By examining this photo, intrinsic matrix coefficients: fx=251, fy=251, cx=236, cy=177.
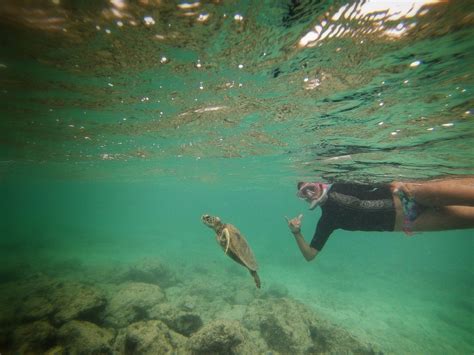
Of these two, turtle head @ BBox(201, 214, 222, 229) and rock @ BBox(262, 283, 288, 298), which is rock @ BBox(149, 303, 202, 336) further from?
rock @ BBox(262, 283, 288, 298)

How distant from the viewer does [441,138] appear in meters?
12.3

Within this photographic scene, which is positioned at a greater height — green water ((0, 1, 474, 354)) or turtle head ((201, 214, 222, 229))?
green water ((0, 1, 474, 354))

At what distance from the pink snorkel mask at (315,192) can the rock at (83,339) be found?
785cm

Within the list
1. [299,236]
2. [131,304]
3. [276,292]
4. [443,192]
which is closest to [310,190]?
[299,236]

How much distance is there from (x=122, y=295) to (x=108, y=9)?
11.2 metres

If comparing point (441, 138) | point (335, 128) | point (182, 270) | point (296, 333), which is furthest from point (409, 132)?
point (182, 270)

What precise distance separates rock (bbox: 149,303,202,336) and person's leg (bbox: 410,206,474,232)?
9088 mm

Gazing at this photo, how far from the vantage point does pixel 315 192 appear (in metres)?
8.59

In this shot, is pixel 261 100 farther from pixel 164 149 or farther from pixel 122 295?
pixel 164 149

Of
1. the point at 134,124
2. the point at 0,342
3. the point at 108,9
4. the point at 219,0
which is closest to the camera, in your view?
the point at 219,0

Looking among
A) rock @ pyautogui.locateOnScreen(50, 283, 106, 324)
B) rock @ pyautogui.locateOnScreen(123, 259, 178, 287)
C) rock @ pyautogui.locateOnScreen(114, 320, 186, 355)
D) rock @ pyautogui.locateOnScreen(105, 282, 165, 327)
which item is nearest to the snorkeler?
rock @ pyautogui.locateOnScreen(114, 320, 186, 355)

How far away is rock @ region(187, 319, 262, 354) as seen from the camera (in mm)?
7906

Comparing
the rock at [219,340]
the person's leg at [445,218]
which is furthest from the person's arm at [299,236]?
the rock at [219,340]

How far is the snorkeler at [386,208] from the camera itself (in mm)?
6816
